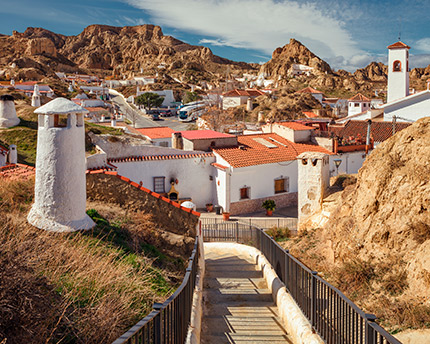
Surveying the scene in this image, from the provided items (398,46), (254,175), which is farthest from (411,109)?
(254,175)

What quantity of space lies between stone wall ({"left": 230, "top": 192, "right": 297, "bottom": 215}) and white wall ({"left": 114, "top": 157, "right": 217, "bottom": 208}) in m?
1.70

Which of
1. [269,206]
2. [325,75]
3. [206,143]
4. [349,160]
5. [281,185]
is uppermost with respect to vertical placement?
[325,75]

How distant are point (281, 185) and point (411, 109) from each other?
785 inches

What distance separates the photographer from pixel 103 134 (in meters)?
22.6

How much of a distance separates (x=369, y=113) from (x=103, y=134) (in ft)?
102

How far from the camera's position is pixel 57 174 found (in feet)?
26.6

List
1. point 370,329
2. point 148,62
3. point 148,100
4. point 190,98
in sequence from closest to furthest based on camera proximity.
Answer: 1. point 370,329
2. point 148,100
3. point 190,98
4. point 148,62

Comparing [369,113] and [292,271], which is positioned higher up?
[369,113]

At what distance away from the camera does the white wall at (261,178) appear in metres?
23.6

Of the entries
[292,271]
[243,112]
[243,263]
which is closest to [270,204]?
[243,263]

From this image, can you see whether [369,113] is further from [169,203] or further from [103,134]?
[169,203]

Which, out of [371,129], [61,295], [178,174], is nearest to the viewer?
[61,295]

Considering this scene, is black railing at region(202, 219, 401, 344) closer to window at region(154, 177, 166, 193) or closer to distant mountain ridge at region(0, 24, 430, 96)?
window at region(154, 177, 166, 193)

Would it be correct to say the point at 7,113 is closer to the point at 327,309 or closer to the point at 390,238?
the point at 390,238
